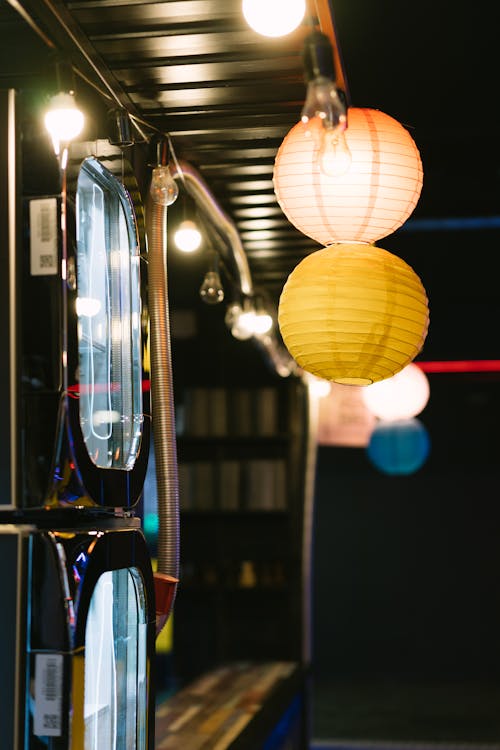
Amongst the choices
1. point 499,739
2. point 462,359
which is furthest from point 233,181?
point 462,359

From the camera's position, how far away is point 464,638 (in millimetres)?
11703

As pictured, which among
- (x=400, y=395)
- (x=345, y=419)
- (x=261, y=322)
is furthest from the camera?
(x=345, y=419)

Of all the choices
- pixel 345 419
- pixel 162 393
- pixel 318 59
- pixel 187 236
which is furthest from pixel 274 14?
pixel 345 419

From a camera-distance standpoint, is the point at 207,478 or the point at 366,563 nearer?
the point at 207,478

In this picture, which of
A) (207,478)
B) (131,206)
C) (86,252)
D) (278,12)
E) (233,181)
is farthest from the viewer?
(207,478)

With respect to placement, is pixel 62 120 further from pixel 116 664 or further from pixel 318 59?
pixel 116 664

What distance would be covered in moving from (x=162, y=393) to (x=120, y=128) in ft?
2.91

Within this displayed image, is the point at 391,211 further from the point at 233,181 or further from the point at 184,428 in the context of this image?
the point at 184,428

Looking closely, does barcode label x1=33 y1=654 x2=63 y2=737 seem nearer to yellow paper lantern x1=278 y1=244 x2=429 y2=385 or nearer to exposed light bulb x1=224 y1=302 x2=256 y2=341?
yellow paper lantern x1=278 y1=244 x2=429 y2=385

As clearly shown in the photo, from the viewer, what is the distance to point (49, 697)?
2436mm

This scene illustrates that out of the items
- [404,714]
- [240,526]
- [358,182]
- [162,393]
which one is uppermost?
[358,182]

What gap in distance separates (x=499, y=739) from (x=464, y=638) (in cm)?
308

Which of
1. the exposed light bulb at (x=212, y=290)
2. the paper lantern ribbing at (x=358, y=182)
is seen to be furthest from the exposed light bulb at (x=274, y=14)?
the exposed light bulb at (x=212, y=290)

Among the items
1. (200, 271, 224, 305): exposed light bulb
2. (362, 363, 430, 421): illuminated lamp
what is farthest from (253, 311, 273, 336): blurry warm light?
(362, 363, 430, 421): illuminated lamp
